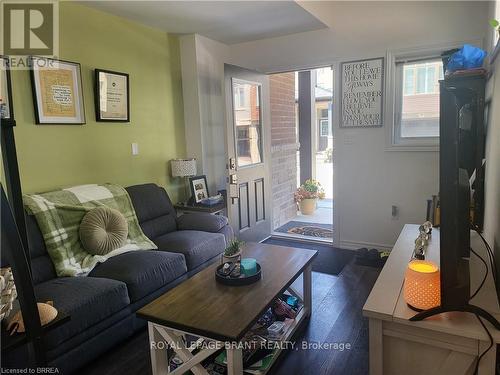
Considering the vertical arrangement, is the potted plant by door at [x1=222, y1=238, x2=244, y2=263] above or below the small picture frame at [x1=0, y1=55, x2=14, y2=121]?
below

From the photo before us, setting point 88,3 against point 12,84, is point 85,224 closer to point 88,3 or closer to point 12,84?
point 12,84

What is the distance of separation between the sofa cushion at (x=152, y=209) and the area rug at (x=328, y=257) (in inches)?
55.5

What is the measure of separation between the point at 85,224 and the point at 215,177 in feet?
5.89

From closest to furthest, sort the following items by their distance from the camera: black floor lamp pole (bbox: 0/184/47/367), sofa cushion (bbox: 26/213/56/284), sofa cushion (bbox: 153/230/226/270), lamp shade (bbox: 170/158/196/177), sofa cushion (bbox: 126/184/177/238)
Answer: black floor lamp pole (bbox: 0/184/47/367), sofa cushion (bbox: 26/213/56/284), sofa cushion (bbox: 153/230/226/270), sofa cushion (bbox: 126/184/177/238), lamp shade (bbox: 170/158/196/177)

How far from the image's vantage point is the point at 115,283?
7.06ft

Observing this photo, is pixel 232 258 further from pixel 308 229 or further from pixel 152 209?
pixel 308 229

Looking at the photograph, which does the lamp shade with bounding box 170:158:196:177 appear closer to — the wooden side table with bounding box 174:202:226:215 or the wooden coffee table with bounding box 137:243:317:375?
the wooden side table with bounding box 174:202:226:215

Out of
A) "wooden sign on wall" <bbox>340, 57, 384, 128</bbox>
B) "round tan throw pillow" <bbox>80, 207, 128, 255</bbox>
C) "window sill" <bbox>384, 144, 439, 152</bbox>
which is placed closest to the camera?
"round tan throw pillow" <bbox>80, 207, 128, 255</bbox>

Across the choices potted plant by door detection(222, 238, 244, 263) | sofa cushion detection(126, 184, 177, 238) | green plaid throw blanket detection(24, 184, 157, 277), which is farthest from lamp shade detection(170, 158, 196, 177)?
potted plant by door detection(222, 238, 244, 263)

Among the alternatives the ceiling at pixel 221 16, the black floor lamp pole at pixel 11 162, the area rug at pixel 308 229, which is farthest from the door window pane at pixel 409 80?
the black floor lamp pole at pixel 11 162

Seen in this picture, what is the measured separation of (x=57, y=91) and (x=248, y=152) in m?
1.97

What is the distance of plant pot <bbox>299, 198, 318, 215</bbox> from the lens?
5496 millimetres

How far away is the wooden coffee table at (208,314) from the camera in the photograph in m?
1.56

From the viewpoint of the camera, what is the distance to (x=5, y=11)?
2.36 meters
